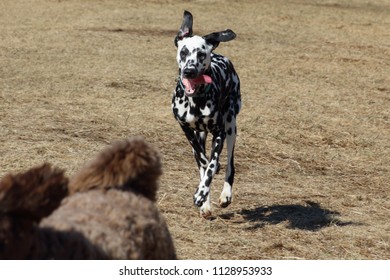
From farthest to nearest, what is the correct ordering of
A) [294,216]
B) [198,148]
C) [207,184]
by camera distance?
[198,148] → [294,216] → [207,184]

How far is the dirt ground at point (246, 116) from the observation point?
8.02 m

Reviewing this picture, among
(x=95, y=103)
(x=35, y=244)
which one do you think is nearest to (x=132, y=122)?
(x=95, y=103)

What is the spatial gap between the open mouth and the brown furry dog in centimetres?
359

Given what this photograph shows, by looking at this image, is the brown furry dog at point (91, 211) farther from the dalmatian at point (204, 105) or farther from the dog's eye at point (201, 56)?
the dog's eye at point (201, 56)

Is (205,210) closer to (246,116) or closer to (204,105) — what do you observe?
(204,105)

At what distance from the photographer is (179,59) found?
856cm

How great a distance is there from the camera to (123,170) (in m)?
4.52

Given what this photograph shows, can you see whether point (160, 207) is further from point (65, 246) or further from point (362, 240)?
point (65, 246)

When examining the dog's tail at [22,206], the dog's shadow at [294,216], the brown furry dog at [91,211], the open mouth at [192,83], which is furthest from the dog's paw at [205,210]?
the dog's tail at [22,206]

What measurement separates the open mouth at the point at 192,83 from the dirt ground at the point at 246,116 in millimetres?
1149

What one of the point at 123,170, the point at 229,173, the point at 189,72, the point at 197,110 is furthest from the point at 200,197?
the point at 123,170

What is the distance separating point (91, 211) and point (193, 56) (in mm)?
4454
